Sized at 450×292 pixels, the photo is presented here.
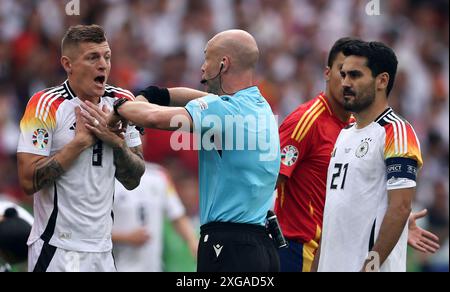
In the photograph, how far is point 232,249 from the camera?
7250 mm

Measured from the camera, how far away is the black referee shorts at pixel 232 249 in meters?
7.26

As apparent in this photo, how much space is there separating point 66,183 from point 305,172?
2033mm

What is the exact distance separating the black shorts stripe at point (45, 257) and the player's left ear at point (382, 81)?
251 centimetres

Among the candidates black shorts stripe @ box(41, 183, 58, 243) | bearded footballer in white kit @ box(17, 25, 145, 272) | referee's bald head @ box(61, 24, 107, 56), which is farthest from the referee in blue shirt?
black shorts stripe @ box(41, 183, 58, 243)

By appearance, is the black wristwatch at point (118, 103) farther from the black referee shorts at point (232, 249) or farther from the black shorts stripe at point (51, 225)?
the black referee shorts at point (232, 249)

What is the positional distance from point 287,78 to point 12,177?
5765 mm

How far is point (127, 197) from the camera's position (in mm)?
11180

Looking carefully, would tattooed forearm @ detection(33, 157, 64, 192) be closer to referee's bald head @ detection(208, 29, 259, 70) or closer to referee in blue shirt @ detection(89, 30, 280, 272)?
referee in blue shirt @ detection(89, 30, 280, 272)

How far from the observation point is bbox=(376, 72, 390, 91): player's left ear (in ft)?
24.8

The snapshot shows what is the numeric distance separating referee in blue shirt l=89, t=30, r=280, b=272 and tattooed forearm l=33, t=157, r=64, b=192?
1.45 feet

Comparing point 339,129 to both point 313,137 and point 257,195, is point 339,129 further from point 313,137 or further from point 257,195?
point 257,195

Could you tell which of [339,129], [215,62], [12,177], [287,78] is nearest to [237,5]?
[287,78]

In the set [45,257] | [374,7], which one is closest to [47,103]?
[45,257]

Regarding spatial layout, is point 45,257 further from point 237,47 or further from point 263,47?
point 263,47
